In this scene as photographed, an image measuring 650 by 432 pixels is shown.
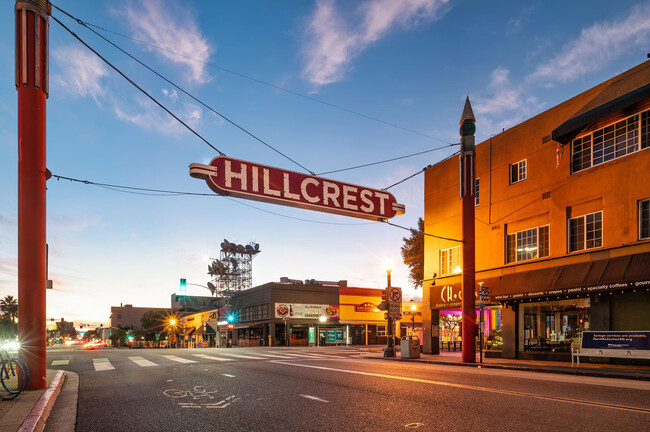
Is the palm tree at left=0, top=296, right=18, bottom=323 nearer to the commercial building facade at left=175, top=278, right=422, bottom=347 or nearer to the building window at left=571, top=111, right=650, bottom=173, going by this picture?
the commercial building facade at left=175, top=278, right=422, bottom=347

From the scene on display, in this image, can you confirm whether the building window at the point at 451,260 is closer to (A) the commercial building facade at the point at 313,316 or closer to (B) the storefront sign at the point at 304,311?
(A) the commercial building facade at the point at 313,316

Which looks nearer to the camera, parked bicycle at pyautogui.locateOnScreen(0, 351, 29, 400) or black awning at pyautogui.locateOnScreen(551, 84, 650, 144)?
parked bicycle at pyautogui.locateOnScreen(0, 351, 29, 400)

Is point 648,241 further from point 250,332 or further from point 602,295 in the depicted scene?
point 250,332

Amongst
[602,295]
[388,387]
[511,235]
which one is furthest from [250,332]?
[388,387]

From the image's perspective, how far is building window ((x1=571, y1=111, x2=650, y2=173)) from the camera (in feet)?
59.7

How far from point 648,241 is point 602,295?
9.07 feet

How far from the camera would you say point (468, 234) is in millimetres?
21891

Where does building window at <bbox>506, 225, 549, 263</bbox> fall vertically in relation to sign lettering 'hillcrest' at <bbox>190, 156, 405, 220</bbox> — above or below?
below

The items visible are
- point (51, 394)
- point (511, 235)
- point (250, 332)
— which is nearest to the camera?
point (51, 394)

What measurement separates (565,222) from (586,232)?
0.96 metres

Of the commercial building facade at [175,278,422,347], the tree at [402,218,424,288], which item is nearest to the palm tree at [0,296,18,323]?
the commercial building facade at [175,278,422,347]

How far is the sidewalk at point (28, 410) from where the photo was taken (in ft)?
21.1

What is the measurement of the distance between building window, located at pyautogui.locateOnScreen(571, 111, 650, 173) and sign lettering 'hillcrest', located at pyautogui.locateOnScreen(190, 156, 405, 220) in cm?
835

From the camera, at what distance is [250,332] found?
2581 inches
